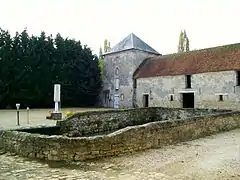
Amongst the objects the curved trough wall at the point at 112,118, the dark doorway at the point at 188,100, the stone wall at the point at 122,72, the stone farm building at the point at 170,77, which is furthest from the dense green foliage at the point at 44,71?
the curved trough wall at the point at 112,118

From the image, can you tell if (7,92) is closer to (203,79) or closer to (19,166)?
(203,79)

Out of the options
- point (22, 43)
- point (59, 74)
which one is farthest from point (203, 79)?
point (22, 43)

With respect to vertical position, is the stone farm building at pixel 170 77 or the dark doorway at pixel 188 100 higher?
the stone farm building at pixel 170 77

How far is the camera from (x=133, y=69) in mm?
32219

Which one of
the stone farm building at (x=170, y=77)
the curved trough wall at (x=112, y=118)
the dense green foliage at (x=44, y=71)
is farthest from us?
the dense green foliage at (x=44, y=71)

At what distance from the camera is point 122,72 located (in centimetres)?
3331

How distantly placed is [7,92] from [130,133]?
25.7 meters

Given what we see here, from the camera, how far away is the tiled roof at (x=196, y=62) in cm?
2365

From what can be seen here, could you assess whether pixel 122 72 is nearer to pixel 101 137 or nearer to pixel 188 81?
pixel 188 81

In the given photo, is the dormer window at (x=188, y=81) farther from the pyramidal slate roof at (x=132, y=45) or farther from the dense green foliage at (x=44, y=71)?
the dense green foliage at (x=44, y=71)

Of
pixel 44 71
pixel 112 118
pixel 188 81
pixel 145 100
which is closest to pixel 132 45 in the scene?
pixel 145 100

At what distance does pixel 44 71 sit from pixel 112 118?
1762 centimetres

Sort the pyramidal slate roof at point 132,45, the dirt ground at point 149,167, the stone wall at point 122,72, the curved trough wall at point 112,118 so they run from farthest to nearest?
1. the pyramidal slate roof at point 132,45
2. the stone wall at point 122,72
3. the curved trough wall at point 112,118
4. the dirt ground at point 149,167

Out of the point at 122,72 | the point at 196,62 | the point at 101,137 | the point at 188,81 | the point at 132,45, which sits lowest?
the point at 101,137
